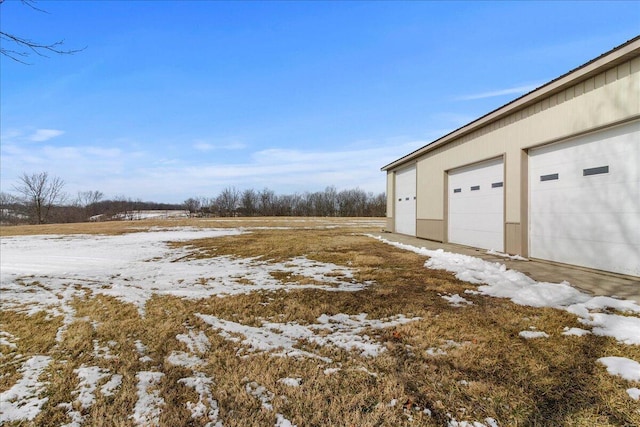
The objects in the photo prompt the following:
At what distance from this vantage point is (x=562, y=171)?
24.4 feet

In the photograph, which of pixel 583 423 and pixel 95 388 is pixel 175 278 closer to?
pixel 95 388

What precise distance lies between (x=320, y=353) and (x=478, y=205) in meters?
9.15

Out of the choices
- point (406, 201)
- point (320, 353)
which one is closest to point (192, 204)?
point (406, 201)

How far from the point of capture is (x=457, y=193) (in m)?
11.8

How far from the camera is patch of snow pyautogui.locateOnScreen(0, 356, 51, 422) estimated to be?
2.45m

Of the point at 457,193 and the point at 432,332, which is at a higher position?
the point at 457,193

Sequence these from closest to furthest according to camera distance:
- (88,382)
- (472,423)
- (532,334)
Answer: (472,423), (88,382), (532,334)

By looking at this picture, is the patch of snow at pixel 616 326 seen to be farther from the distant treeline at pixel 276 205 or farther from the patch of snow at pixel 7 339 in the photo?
the distant treeline at pixel 276 205

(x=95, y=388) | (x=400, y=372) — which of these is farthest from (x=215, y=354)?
(x=400, y=372)

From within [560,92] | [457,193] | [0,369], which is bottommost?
[0,369]

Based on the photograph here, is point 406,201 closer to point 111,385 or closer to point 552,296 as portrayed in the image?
point 552,296

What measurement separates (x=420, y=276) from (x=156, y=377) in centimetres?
539

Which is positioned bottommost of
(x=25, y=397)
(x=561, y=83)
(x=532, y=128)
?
(x=25, y=397)

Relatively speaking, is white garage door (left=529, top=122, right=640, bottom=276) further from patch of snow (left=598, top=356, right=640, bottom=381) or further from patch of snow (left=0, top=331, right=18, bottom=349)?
patch of snow (left=0, top=331, right=18, bottom=349)
